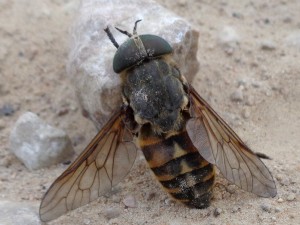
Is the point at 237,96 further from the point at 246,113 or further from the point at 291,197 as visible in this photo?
the point at 291,197

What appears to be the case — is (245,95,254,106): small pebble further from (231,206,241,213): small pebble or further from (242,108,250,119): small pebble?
(231,206,241,213): small pebble

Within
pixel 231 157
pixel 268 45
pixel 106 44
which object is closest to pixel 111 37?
pixel 106 44

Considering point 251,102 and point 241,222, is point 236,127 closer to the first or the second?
point 251,102

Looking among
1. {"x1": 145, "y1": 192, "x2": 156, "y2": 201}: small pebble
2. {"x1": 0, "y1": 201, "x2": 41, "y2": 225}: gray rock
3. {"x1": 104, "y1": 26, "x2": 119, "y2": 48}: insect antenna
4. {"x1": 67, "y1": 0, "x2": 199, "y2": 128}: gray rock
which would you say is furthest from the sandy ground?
{"x1": 104, "y1": 26, "x2": 119, "y2": 48}: insect antenna

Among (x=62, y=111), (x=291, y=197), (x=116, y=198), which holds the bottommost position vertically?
(x=291, y=197)

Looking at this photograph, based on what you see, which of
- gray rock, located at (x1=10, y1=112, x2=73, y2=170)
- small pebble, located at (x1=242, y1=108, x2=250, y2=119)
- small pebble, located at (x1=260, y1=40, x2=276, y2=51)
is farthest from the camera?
small pebble, located at (x1=260, y1=40, x2=276, y2=51)

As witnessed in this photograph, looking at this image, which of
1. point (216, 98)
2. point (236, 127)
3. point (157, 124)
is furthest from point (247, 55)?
point (157, 124)
